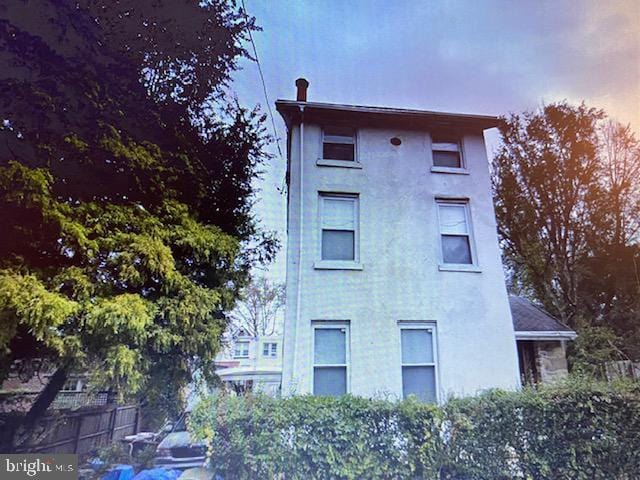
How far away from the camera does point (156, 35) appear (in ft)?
11.5

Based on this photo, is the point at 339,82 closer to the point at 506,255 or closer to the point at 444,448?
the point at 506,255

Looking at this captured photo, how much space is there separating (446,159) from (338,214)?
185cm

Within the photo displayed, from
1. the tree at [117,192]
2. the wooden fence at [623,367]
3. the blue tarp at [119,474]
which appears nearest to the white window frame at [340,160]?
the tree at [117,192]

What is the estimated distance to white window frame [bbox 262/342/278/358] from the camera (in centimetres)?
498

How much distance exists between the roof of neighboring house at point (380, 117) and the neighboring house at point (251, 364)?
320 centimetres

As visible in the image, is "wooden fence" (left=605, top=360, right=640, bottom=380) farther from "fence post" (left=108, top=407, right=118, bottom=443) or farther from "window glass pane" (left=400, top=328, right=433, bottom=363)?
"fence post" (left=108, top=407, right=118, bottom=443)

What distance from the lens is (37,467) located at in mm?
→ 2164

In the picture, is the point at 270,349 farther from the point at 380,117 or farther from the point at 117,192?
the point at 380,117

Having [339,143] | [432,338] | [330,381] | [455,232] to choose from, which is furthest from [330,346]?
Result: [339,143]

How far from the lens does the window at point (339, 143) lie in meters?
4.35

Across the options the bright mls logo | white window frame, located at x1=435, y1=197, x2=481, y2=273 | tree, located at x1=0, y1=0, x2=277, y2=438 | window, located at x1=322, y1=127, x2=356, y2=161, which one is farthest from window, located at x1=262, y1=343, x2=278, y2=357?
window, located at x1=322, y1=127, x2=356, y2=161

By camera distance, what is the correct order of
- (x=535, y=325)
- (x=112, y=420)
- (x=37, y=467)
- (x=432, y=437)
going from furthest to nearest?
1. (x=535, y=325)
2. (x=112, y=420)
3. (x=432, y=437)
4. (x=37, y=467)

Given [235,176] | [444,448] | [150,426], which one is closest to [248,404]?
[444,448]

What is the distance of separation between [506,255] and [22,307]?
6.17 m
